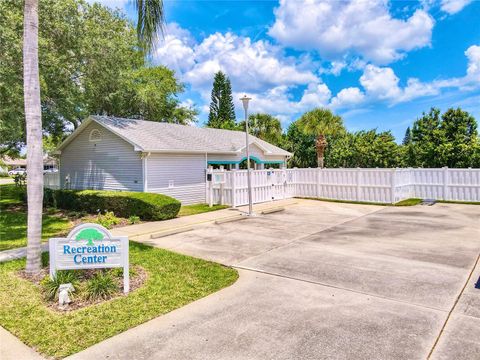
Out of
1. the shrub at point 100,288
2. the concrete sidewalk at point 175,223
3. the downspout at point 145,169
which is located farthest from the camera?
the downspout at point 145,169

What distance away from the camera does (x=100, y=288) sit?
17.3ft

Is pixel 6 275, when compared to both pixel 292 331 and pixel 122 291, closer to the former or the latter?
pixel 122 291

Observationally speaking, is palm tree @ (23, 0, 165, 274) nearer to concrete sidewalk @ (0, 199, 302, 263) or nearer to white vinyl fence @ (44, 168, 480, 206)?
concrete sidewalk @ (0, 199, 302, 263)

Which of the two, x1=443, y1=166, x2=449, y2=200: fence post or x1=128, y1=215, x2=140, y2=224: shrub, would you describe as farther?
x1=443, y1=166, x2=449, y2=200: fence post

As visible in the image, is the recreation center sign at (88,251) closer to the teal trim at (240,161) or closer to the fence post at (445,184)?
the teal trim at (240,161)

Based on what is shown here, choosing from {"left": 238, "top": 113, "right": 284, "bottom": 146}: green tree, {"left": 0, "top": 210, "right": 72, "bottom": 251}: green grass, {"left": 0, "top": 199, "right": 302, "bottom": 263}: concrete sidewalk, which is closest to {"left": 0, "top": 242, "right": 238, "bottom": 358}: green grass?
{"left": 0, "top": 199, "right": 302, "bottom": 263}: concrete sidewalk

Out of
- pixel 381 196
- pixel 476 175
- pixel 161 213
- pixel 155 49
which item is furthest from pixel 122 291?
pixel 476 175

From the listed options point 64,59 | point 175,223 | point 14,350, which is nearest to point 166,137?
point 64,59

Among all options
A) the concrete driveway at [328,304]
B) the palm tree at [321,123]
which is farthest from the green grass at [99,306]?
the palm tree at [321,123]

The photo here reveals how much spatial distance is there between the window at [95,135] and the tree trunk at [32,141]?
1084 centimetres

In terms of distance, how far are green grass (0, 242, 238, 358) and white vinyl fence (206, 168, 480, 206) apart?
9179 mm

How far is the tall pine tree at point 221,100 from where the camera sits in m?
49.7

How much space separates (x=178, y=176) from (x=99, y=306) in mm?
11369

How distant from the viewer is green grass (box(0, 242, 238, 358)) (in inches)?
159
